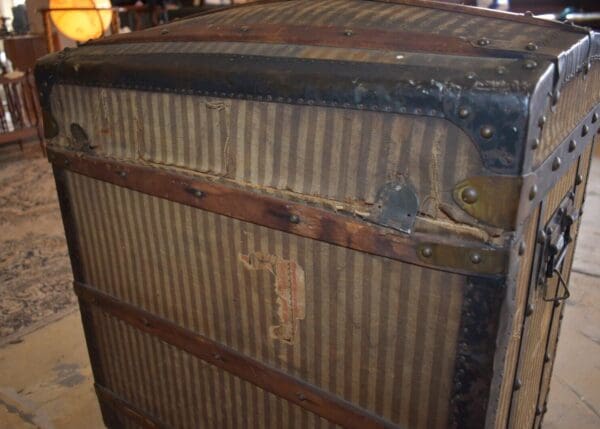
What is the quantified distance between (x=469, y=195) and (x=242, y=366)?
0.72 m

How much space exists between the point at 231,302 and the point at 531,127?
2.50 feet

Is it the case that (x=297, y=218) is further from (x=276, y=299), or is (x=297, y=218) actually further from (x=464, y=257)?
(x=464, y=257)

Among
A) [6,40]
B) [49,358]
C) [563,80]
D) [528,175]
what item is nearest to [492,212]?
[528,175]

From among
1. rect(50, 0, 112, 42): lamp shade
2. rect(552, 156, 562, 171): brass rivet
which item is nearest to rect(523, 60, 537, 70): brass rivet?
rect(552, 156, 562, 171): brass rivet

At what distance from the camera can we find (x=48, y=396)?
2031 millimetres

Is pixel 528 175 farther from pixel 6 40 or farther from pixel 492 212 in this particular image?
pixel 6 40

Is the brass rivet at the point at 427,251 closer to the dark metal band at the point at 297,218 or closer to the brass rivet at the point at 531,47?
the dark metal band at the point at 297,218

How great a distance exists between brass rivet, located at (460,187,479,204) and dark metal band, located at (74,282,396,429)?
0.51m

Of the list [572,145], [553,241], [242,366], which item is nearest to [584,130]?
[572,145]

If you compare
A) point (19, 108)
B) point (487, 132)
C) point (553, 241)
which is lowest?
point (19, 108)

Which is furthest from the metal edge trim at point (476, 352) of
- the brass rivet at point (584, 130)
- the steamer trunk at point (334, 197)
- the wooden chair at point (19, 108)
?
the wooden chair at point (19, 108)

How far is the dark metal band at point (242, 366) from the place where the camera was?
113 centimetres

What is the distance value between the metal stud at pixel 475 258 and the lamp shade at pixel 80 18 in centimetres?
435

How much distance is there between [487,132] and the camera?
78 centimetres
